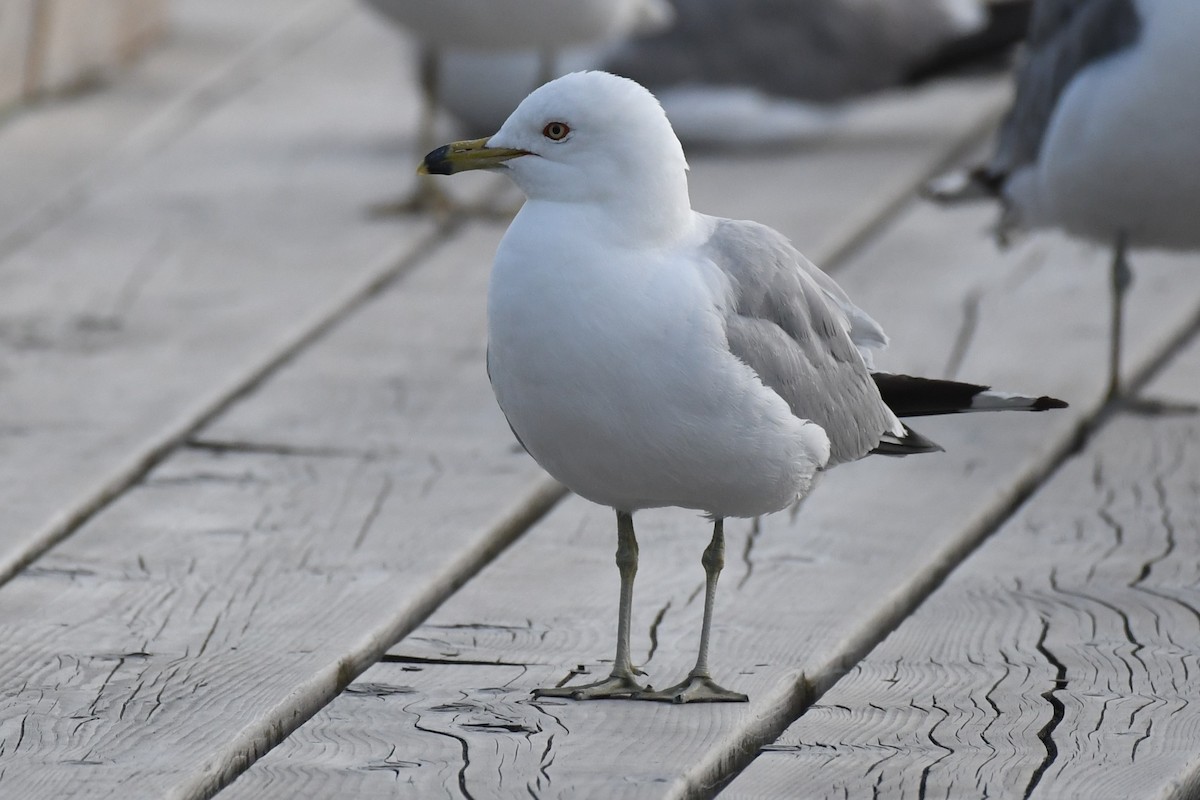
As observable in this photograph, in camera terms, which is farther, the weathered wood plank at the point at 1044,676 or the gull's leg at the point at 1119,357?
the gull's leg at the point at 1119,357

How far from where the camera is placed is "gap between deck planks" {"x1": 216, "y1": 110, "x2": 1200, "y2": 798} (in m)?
2.39

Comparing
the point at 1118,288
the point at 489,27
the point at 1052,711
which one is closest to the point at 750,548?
the point at 1052,711

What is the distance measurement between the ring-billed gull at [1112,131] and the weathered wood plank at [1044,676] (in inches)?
22.8

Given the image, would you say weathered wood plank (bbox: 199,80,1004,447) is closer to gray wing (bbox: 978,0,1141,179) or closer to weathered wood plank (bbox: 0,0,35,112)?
gray wing (bbox: 978,0,1141,179)

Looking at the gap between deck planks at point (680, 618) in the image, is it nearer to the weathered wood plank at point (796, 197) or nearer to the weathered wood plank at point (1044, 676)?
the weathered wood plank at point (1044, 676)

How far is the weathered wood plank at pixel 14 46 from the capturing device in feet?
18.3

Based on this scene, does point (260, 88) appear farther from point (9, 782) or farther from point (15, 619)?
point (9, 782)

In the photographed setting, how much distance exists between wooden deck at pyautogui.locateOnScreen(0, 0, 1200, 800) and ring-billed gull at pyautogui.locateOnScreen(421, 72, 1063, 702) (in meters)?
0.25

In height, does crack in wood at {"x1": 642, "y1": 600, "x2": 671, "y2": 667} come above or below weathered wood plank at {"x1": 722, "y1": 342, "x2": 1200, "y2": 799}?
below

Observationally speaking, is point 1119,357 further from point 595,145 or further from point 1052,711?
point 595,145

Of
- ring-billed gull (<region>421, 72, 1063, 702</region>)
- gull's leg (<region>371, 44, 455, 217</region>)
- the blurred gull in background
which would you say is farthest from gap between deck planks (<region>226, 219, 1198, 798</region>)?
the blurred gull in background

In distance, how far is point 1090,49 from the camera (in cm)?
381

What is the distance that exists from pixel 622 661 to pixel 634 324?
49 cm

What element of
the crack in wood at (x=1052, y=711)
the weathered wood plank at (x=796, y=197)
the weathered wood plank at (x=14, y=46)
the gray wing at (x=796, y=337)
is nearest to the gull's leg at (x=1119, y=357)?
the weathered wood plank at (x=796, y=197)
